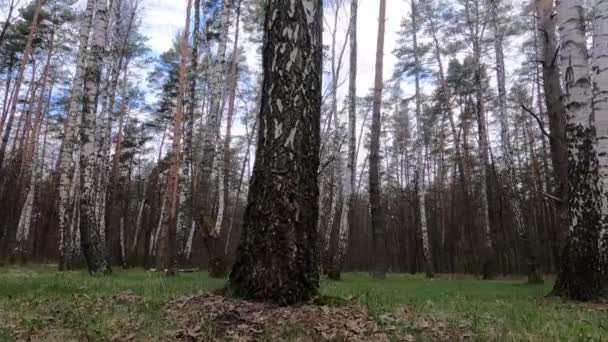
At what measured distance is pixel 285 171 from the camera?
3.41 m

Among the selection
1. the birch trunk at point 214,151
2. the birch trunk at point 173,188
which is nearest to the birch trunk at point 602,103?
the birch trunk at point 214,151

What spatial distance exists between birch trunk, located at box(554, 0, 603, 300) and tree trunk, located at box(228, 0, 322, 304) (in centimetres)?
443

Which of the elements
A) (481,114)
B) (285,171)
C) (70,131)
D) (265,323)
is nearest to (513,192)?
(481,114)

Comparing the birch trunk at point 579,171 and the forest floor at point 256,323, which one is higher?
the birch trunk at point 579,171

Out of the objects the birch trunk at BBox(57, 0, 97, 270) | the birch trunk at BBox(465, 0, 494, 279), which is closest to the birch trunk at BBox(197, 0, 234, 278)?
the birch trunk at BBox(57, 0, 97, 270)

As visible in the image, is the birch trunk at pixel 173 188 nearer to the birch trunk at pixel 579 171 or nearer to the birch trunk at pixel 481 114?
the birch trunk at pixel 579 171

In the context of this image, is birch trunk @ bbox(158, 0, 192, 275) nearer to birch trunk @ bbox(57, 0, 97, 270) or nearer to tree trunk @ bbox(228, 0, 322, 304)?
birch trunk @ bbox(57, 0, 97, 270)

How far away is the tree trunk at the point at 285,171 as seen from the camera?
329 centimetres

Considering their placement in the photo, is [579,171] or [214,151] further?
[214,151]

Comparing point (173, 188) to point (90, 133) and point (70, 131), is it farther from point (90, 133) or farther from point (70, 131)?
point (70, 131)

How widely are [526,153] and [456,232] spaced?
8.39m

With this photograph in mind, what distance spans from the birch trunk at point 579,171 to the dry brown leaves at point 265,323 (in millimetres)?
4155

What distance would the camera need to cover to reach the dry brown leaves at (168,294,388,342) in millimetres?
2756

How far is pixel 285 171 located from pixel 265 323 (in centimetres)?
120
